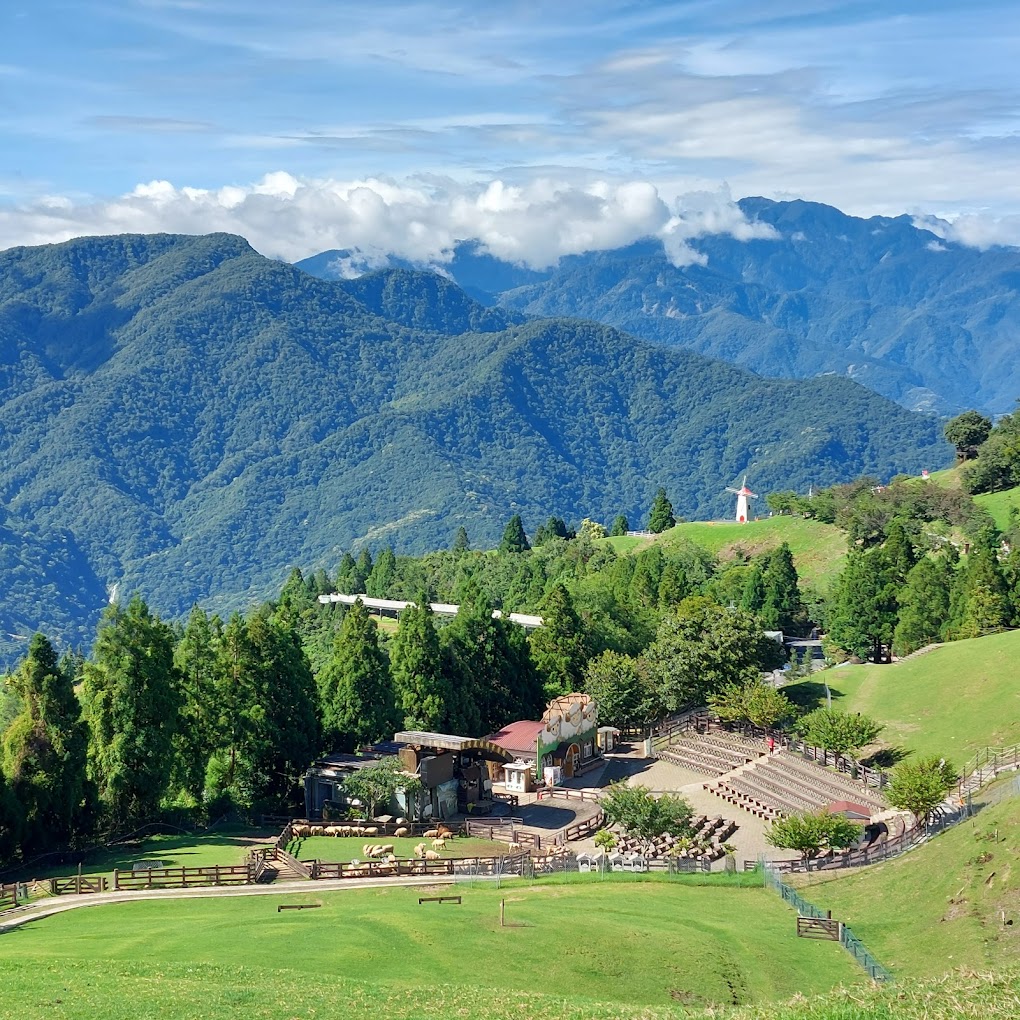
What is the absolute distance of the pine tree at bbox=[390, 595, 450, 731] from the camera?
2938 inches

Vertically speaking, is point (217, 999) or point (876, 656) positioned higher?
point (217, 999)

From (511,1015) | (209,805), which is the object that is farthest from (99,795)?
(511,1015)

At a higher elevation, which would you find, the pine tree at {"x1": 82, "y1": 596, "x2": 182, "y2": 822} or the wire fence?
the pine tree at {"x1": 82, "y1": 596, "x2": 182, "y2": 822}

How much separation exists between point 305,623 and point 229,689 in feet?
248

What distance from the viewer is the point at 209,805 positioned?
61.8 m

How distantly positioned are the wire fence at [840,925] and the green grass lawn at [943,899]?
1.58 ft

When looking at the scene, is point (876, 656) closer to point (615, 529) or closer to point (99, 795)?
point (99, 795)

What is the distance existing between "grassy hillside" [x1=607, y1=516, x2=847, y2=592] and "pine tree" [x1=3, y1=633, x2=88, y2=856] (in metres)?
88.0

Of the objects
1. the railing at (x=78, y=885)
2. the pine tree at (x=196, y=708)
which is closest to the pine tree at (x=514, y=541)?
the pine tree at (x=196, y=708)

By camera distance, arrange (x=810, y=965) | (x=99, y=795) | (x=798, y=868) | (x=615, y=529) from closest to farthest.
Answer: (x=810, y=965), (x=798, y=868), (x=99, y=795), (x=615, y=529)

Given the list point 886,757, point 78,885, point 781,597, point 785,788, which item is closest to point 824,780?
point 785,788

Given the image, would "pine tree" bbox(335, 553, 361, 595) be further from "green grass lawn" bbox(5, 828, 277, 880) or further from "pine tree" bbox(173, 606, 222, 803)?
"green grass lawn" bbox(5, 828, 277, 880)

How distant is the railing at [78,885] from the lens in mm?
46000

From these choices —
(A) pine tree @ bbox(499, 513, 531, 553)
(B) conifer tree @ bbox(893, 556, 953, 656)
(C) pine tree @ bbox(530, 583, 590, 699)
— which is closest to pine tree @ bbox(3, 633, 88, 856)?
(C) pine tree @ bbox(530, 583, 590, 699)
